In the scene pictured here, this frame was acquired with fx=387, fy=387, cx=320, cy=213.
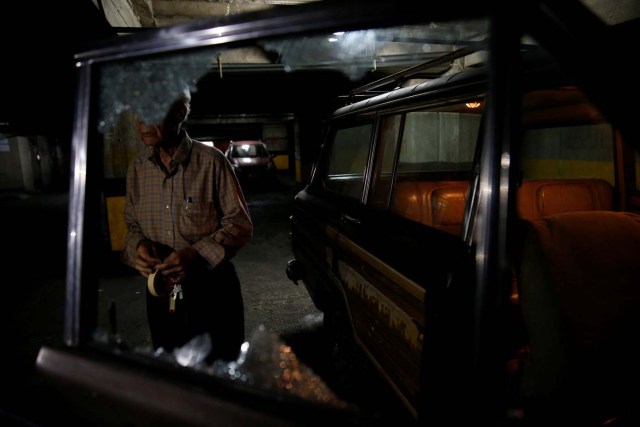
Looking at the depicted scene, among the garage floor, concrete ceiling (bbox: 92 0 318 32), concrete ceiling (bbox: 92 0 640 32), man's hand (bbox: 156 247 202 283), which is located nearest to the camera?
man's hand (bbox: 156 247 202 283)

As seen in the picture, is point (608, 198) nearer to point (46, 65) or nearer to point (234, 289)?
point (234, 289)

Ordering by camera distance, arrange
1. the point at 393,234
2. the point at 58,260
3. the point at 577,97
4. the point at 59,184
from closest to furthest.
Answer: the point at 393,234, the point at 577,97, the point at 58,260, the point at 59,184

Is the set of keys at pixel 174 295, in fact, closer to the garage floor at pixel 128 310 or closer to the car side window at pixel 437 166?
the garage floor at pixel 128 310

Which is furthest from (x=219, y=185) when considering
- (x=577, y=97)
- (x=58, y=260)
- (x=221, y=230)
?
(x=58, y=260)

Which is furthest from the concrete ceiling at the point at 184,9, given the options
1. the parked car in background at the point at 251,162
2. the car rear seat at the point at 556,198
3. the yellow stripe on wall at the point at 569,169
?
the parked car in background at the point at 251,162

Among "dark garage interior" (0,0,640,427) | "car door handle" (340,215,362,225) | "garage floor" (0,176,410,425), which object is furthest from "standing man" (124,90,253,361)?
"car door handle" (340,215,362,225)

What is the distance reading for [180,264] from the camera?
1.98m

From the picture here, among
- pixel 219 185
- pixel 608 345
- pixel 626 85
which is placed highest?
pixel 626 85

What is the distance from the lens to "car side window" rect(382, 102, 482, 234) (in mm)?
2662

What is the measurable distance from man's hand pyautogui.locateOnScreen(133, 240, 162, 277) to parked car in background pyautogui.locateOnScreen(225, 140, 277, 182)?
47.9ft

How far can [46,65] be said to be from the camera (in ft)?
20.1

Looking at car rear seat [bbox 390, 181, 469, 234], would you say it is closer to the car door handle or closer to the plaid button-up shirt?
the car door handle

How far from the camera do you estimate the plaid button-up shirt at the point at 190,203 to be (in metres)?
2.13

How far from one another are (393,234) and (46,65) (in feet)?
22.0
